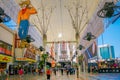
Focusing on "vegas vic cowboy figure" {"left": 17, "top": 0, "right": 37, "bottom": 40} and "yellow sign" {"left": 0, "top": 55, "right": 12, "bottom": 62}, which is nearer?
"vegas vic cowboy figure" {"left": 17, "top": 0, "right": 37, "bottom": 40}

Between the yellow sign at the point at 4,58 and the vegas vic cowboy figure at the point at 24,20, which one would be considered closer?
the vegas vic cowboy figure at the point at 24,20

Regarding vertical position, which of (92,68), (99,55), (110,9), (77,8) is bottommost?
(92,68)

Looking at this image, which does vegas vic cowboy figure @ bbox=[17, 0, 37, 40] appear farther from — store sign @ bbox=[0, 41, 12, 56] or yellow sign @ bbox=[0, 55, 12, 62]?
store sign @ bbox=[0, 41, 12, 56]

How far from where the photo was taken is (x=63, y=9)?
32.6 metres

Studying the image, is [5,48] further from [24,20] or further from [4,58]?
[24,20]

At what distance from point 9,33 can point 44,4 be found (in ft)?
23.5

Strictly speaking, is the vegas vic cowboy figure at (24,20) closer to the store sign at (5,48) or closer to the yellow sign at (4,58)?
the yellow sign at (4,58)

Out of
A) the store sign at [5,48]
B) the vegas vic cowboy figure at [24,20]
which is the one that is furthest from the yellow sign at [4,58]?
the vegas vic cowboy figure at [24,20]

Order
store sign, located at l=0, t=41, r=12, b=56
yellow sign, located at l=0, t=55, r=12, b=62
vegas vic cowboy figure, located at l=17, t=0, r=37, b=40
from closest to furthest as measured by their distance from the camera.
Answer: vegas vic cowboy figure, located at l=17, t=0, r=37, b=40 < yellow sign, located at l=0, t=55, r=12, b=62 < store sign, located at l=0, t=41, r=12, b=56

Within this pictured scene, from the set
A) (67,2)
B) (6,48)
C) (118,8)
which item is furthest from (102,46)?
(118,8)

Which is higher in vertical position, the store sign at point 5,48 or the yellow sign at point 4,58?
the store sign at point 5,48

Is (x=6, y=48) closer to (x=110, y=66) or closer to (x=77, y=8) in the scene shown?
(x=77, y=8)

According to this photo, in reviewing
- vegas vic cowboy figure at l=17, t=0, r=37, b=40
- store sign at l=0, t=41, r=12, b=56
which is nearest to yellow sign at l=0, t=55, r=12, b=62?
store sign at l=0, t=41, r=12, b=56

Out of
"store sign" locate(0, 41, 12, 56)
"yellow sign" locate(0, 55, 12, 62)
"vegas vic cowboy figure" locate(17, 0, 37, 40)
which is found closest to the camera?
"vegas vic cowboy figure" locate(17, 0, 37, 40)
